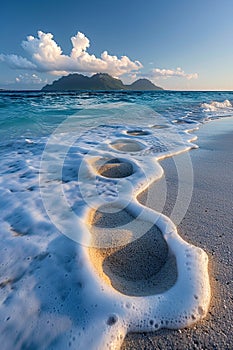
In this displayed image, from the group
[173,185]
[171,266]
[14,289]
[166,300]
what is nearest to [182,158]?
[173,185]

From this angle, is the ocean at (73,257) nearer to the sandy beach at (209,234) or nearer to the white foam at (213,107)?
the sandy beach at (209,234)

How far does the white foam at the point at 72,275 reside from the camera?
1.30 metres

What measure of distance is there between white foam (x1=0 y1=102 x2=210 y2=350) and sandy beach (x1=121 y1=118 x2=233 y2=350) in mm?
62

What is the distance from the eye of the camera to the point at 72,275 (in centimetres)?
164

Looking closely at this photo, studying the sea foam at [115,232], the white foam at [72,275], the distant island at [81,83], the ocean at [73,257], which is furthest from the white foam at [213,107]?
the distant island at [81,83]

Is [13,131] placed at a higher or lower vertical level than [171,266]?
lower

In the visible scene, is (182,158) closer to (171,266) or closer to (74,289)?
(171,266)

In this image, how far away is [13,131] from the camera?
25.5 feet

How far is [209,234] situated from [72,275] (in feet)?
4.05

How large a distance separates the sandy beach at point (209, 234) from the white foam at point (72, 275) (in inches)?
2.4

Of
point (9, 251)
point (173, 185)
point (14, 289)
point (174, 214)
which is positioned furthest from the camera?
point (173, 185)

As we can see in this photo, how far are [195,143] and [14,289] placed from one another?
16.4 feet

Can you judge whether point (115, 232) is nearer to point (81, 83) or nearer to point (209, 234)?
point (209, 234)

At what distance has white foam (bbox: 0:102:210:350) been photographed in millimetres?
1302
